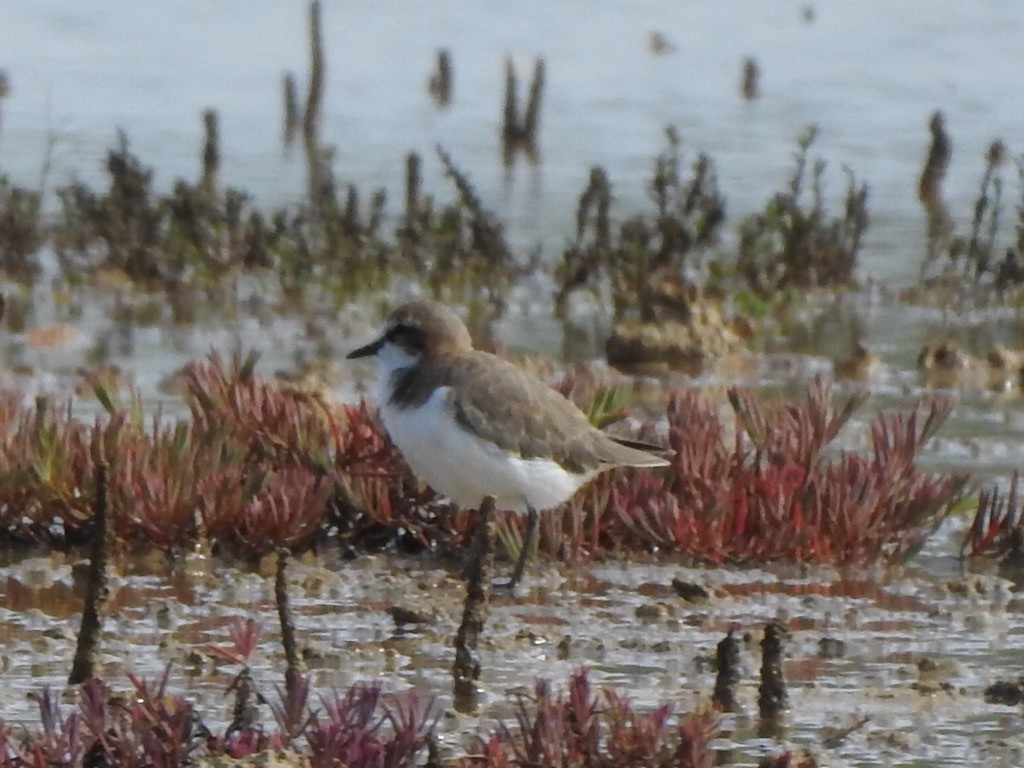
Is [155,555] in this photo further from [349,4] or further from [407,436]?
[349,4]

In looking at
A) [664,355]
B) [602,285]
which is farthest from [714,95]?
[664,355]

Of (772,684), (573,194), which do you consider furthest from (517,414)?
(573,194)

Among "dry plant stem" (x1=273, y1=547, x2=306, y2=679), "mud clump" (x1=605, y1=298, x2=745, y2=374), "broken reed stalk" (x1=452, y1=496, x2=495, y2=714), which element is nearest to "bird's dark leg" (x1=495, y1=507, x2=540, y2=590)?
"broken reed stalk" (x1=452, y1=496, x2=495, y2=714)

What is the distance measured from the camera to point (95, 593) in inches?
257

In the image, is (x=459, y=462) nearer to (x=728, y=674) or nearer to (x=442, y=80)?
(x=728, y=674)

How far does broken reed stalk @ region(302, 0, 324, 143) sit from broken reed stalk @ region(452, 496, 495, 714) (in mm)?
15204

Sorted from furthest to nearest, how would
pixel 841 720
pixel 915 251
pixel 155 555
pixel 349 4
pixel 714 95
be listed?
1. pixel 349 4
2. pixel 714 95
3. pixel 915 251
4. pixel 155 555
5. pixel 841 720

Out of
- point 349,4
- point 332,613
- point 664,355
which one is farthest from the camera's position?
point 349,4

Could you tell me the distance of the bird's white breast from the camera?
8.30 metres

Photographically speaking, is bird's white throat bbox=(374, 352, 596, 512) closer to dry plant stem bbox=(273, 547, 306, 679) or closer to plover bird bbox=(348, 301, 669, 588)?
plover bird bbox=(348, 301, 669, 588)

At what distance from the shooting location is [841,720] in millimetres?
6957

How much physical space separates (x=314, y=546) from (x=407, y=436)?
40.3 inches

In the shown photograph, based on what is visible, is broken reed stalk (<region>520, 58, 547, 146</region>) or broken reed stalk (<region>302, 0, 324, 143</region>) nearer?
broken reed stalk (<region>520, 58, 547, 146</region>)

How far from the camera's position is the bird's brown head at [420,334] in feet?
28.8
